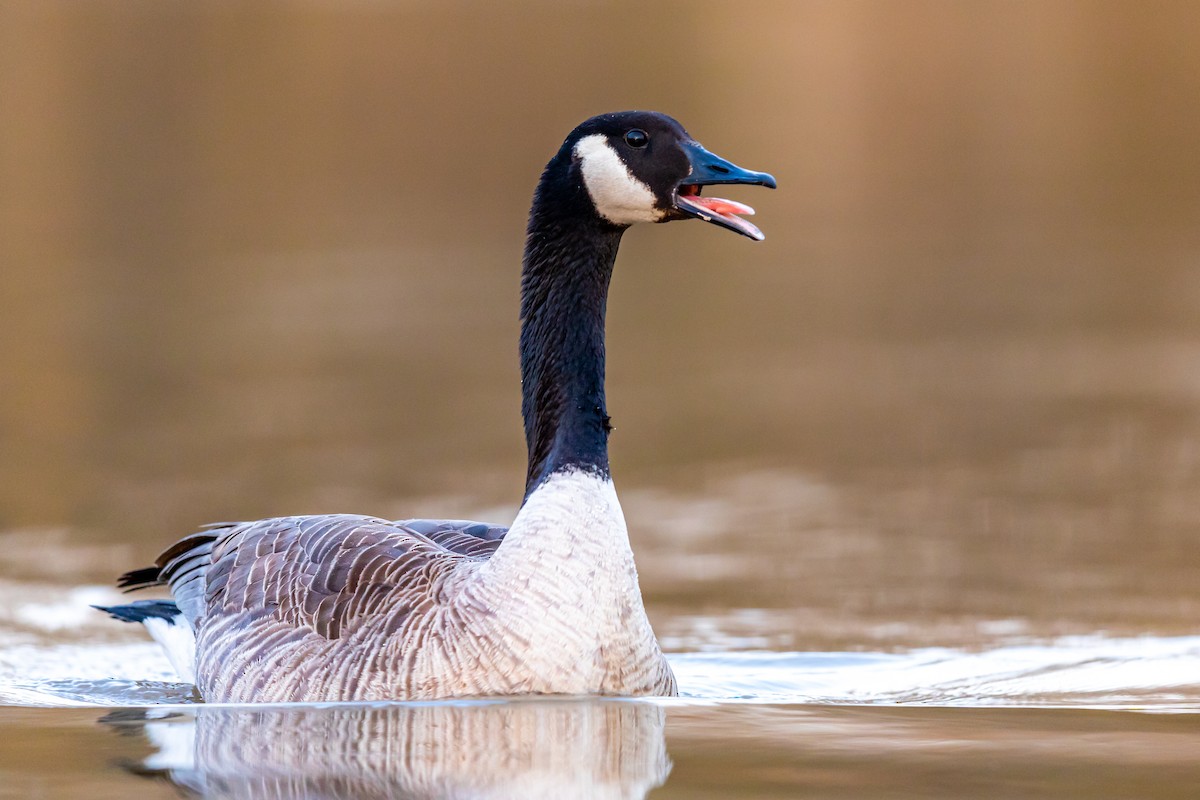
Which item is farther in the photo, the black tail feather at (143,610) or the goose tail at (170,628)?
the black tail feather at (143,610)

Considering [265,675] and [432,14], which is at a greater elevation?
[432,14]

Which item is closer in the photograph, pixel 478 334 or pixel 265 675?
pixel 265 675

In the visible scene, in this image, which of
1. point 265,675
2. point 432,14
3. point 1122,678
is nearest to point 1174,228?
point 1122,678

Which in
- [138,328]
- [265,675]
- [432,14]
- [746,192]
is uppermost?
[432,14]

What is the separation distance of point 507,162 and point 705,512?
28.9 meters

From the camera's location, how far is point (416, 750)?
6.26m

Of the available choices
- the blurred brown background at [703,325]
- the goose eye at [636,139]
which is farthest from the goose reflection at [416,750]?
the blurred brown background at [703,325]

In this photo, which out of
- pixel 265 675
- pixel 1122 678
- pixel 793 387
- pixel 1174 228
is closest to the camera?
pixel 265 675

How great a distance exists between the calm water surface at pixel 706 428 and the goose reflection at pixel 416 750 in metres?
0.03

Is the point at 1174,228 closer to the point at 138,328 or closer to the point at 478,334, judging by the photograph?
the point at 478,334

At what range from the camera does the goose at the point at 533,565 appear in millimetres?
7180

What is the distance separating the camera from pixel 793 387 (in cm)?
1756

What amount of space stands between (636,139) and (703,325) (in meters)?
14.4

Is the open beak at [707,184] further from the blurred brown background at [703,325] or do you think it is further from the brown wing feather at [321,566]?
the blurred brown background at [703,325]
